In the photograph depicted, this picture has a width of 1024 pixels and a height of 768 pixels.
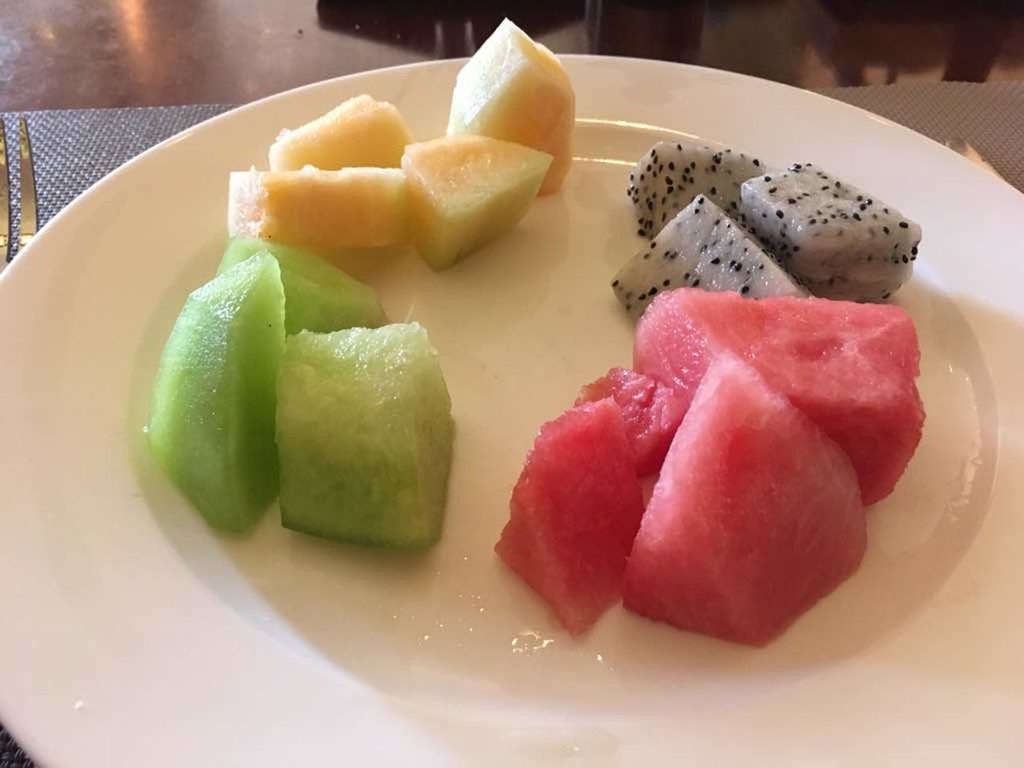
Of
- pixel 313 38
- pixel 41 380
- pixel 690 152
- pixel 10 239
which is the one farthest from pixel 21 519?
pixel 313 38

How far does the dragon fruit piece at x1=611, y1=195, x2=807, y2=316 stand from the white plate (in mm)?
66

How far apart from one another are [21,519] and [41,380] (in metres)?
0.27

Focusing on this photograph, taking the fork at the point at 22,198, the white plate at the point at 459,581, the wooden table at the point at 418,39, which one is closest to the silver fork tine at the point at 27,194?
the fork at the point at 22,198

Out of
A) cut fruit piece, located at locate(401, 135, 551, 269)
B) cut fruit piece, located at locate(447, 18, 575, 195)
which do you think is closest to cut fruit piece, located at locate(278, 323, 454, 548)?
cut fruit piece, located at locate(401, 135, 551, 269)

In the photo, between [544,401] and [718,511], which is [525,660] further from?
[544,401]

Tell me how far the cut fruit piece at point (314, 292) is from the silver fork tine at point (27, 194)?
0.47m

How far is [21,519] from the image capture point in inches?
45.6

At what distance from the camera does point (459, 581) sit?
1.23m

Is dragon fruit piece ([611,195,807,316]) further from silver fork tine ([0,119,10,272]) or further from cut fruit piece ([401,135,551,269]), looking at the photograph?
silver fork tine ([0,119,10,272])

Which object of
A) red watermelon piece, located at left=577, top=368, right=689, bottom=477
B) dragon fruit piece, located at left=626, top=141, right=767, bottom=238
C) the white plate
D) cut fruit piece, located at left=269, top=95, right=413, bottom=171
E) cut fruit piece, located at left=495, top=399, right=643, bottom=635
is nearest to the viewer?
the white plate

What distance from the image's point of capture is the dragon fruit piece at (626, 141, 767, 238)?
1.74 m

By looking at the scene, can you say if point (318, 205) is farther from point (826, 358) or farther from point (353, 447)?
point (826, 358)

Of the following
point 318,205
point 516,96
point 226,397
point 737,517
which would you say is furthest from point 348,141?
point 737,517

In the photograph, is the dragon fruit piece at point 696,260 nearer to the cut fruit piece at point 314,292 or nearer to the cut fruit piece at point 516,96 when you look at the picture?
the cut fruit piece at point 516,96
